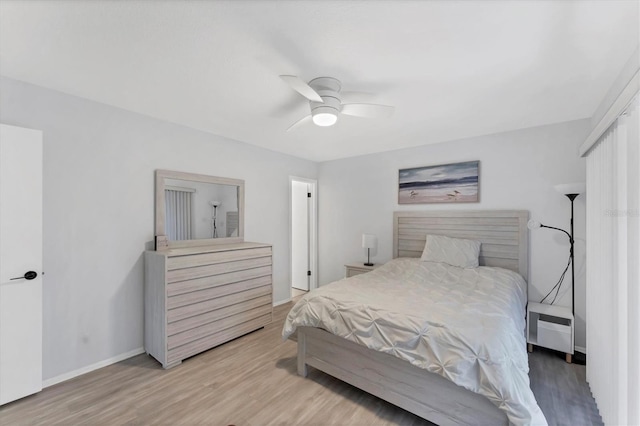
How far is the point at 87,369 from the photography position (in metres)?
2.41

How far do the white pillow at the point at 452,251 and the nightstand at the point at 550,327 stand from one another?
71 centimetres

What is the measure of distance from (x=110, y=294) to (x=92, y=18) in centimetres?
224

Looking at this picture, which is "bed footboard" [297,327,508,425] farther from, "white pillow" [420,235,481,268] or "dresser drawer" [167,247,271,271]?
"white pillow" [420,235,481,268]

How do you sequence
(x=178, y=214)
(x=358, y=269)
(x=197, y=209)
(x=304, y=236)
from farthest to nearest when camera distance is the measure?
1. (x=304, y=236)
2. (x=358, y=269)
3. (x=197, y=209)
4. (x=178, y=214)

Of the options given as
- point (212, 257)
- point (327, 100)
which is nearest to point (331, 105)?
point (327, 100)

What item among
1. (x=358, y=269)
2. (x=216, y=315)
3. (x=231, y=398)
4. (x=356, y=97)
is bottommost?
(x=231, y=398)

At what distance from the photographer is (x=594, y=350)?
206 cm

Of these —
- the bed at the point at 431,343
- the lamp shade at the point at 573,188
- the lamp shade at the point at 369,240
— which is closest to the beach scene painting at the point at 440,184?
the lamp shade at the point at 369,240

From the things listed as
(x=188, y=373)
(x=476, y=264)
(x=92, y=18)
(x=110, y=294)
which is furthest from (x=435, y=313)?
(x=110, y=294)

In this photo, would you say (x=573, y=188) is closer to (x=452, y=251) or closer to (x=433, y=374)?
(x=452, y=251)

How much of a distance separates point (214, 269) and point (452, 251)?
109 inches

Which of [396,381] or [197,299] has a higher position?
[197,299]

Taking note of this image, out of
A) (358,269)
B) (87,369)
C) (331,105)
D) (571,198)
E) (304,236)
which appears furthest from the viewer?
(304,236)

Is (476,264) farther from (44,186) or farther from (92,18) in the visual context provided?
(44,186)
